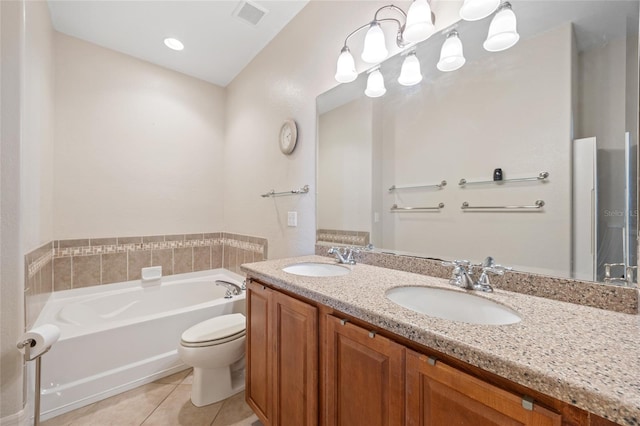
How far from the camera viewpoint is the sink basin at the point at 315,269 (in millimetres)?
1480

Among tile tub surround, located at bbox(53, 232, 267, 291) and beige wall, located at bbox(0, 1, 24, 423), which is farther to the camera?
tile tub surround, located at bbox(53, 232, 267, 291)

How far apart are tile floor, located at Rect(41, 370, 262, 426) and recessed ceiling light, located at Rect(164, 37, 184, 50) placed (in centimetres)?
277

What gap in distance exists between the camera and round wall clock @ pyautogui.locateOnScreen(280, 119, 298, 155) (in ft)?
6.52

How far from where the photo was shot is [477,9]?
1016 mm

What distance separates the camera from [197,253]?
2879 mm

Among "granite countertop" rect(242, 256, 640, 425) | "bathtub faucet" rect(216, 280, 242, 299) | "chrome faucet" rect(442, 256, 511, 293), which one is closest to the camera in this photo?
"granite countertop" rect(242, 256, 640, 425)

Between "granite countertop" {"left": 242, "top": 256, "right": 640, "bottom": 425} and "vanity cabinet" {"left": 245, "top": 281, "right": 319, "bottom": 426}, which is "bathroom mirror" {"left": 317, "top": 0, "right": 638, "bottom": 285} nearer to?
"granite countertop" {"left": 242, "top": 256, "right": 640, "bottom": 425}

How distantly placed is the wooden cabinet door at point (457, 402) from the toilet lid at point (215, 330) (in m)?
1.32

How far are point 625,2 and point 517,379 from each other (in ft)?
3.87

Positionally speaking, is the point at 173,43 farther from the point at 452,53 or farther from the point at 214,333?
the point at 214,333

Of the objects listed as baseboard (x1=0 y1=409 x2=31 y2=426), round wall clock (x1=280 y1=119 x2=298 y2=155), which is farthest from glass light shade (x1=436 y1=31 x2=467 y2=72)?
baseboard (x1=0 y1=409 x2=31 y2=426)

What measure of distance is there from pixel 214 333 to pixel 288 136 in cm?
152

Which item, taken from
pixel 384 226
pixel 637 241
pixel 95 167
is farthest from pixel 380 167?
pixel 95 167

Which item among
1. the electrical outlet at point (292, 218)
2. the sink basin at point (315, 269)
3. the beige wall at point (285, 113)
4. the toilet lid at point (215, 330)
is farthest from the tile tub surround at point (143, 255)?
the sink basin at point (315, 269)
